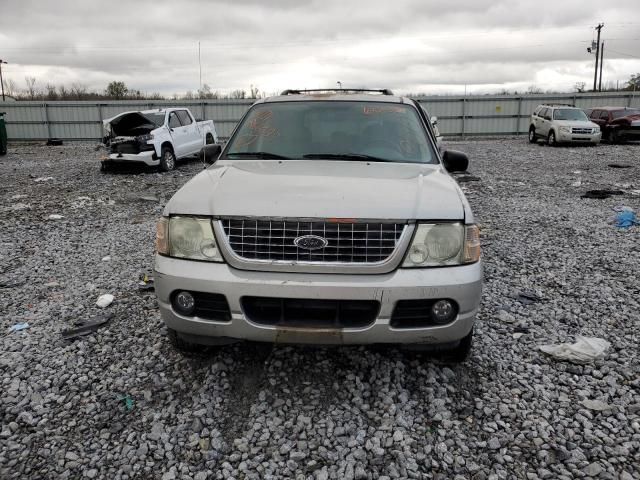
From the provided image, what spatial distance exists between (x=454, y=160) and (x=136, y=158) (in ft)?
36.6

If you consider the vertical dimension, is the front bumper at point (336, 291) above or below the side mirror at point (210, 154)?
below

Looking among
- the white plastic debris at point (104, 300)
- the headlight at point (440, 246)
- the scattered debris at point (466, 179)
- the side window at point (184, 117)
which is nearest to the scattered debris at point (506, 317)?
the headlight at point (440, 246)

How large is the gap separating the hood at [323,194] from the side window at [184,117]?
13091 millimetres

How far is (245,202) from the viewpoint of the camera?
2818mm

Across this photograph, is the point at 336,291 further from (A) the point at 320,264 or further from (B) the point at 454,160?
(B) the point at 454,160

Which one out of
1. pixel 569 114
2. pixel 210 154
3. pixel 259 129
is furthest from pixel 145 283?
pixel 569 114

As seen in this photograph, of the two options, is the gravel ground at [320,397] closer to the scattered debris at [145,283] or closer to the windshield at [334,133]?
the scattered debris at [145,283]

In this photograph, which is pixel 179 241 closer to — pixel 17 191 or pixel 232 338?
pixel 232 338

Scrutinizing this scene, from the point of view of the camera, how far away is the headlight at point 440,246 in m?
2.72

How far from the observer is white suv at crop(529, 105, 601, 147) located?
64.8 ft

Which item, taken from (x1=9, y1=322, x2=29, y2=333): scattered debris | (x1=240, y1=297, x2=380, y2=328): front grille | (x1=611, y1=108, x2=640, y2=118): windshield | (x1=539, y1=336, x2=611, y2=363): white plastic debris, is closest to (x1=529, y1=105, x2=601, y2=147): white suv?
(x1=611, y1=108, x2=640, y2=118): windshield

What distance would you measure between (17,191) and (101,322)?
337 inches

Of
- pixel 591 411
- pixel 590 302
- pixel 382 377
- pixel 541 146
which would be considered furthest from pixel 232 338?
pixel 541 146

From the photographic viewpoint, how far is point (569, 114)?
20719 mm
